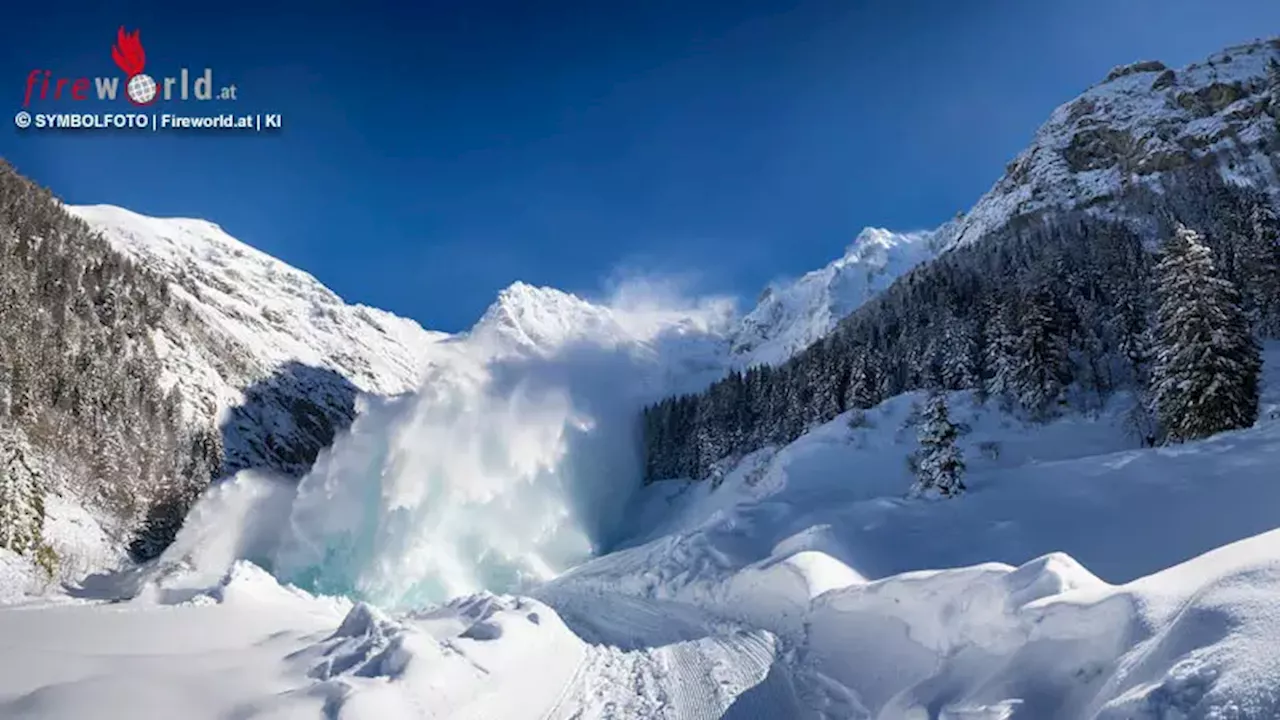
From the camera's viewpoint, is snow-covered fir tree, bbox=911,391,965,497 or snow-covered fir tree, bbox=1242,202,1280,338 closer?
snow-covered fir tree, bbox=911,391,965,497

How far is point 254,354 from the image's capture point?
106 m

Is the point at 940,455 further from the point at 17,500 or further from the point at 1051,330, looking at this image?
the point at 17,500

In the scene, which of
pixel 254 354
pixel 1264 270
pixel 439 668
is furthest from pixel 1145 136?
pixel 254 354

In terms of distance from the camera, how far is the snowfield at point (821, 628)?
6.24 meters

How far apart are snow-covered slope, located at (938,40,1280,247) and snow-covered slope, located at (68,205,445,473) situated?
126 m

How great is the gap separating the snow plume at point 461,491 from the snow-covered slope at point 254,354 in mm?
47878

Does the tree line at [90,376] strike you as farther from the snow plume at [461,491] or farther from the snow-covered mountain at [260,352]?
the snow plume at [461,491]

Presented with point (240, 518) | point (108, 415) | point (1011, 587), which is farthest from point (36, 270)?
point (1011, 587)

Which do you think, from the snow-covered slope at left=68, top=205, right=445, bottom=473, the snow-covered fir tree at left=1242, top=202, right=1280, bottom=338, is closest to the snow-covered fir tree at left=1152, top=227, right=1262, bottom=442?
the snow-covered fir tree at left=1242, top=202, right=1280, bottom=338

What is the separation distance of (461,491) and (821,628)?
31.4 metres

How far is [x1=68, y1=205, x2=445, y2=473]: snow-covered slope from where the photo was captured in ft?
277

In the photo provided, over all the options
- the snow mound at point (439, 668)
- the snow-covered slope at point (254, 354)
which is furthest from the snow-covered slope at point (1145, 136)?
the snow-covered slope at point (254, 354)

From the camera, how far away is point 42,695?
748 centimetres

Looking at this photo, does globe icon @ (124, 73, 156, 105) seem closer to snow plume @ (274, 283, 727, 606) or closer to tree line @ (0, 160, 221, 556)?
snow plume @ (274, 283, 727, 606)
